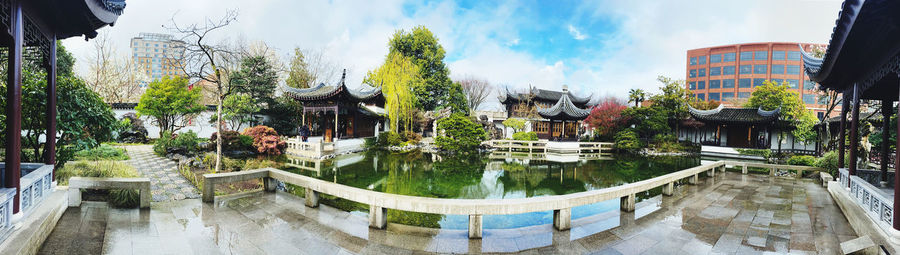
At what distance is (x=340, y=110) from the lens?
1861cm

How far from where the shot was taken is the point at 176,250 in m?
3.38

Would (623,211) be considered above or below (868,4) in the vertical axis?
below

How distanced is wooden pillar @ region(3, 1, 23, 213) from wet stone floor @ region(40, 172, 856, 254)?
28.9 inches

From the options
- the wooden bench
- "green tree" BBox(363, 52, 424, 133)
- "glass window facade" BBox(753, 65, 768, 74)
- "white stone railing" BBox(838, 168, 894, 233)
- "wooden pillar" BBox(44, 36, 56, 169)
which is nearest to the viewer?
"white stone railing" BBox(838, 168, 894, 233)

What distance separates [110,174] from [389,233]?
6.66m

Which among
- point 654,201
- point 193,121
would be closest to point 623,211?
point 654,201

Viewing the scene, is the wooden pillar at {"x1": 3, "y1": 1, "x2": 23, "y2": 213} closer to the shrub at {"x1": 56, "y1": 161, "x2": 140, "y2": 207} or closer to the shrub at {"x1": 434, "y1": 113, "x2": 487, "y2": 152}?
the shrub at {"x1": 56, "y1": 161, "x2": 140, "y2": 207}

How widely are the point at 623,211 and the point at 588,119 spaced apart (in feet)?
61.0

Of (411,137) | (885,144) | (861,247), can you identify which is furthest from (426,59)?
(861,247)

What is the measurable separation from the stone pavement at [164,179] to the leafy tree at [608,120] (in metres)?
20.7

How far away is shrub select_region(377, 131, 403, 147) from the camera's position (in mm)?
21311

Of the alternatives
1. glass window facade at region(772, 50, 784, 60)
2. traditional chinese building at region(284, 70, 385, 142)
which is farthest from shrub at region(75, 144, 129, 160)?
glass window facade at region(772, 50, 784, 60)

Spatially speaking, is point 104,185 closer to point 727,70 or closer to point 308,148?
point 308,148

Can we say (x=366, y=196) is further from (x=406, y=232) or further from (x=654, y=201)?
(x=654, y=201)
